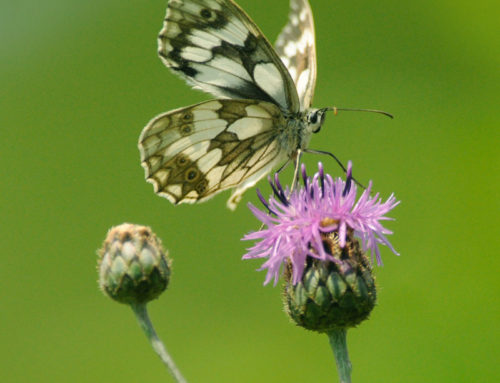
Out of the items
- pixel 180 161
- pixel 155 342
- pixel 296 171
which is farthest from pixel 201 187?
pixel 155 342

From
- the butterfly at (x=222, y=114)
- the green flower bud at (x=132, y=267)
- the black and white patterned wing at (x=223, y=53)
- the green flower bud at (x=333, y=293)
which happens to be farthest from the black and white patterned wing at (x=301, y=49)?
the green flower bud at (x=132, y=267)

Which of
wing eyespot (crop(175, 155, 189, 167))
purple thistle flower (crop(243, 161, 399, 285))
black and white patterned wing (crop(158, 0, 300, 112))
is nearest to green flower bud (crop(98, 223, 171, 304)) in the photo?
wing eyespot (crop(175, 155, 189, 167))

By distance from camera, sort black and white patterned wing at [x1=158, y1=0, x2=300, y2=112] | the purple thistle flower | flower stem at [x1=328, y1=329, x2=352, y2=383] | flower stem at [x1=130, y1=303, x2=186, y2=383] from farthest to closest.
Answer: black and white patterned wing at [x1=158, y1=0, x2=300, y2=112]
the purple thistle flower
flower stem at [x1=328, y1=329, x2=352, y2=383]
flower stem at [x1=130, y1=303, x2=186, y2=383]

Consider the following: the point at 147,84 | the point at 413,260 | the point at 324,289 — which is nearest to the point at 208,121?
the point at 324,289

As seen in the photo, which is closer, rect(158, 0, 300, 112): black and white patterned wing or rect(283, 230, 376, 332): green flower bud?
rect(283, 230, 376, 332): green flower bud

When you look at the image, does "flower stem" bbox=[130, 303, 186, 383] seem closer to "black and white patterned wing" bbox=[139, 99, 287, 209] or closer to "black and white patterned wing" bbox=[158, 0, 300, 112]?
"black and white patterned wing" bbox=[139, 99, 287, 209]

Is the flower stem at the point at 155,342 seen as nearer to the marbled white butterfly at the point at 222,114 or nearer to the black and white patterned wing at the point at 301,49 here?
the marbled white butterfly at the point at 222,114

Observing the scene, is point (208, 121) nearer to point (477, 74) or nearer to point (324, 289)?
point (324, 289)
